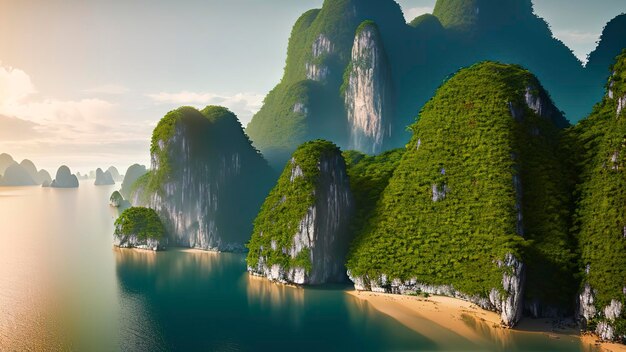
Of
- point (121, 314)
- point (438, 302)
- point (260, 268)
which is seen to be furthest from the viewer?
point (260, 268)

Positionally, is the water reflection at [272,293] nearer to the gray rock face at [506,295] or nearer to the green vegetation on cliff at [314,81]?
the gray rock face at [506,295]

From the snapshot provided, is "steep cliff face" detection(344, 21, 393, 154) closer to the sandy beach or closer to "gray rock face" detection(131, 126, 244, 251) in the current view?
"gray rock face" detection(131, 126, 244, 251)

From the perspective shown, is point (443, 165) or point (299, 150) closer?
point (443, 165)

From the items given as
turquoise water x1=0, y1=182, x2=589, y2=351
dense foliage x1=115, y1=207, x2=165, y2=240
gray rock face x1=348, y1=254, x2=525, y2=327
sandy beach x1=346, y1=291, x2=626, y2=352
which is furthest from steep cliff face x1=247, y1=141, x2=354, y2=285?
dense foliage x1=115, y1=207, x2=165, y2=240

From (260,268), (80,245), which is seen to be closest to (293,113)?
(80,245)

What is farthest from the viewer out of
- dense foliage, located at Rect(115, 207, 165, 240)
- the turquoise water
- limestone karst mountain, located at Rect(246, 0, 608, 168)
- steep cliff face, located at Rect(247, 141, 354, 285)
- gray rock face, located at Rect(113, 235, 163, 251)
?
limestone karst mountain, located at Rect(246, 0, 608, 168)

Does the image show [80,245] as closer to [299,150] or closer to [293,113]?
[299,150]

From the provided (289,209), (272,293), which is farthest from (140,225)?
(272,293)
